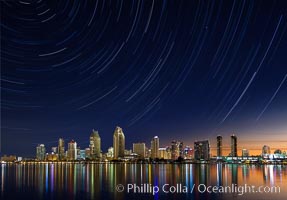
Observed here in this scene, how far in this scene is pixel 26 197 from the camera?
123 feet

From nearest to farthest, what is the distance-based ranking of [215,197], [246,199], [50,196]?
[246,199]
[215,197]
[50,196]

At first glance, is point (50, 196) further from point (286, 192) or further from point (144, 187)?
point (286, 192)

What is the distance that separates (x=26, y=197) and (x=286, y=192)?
27.2 metres

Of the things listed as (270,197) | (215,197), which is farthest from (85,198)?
(270,197)

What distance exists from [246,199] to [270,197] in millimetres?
3499

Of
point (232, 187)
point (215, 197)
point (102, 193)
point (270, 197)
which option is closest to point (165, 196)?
point (215, 197)

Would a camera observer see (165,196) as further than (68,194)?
No

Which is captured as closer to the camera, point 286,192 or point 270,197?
point 270,197

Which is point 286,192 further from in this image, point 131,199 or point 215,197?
point 131,199

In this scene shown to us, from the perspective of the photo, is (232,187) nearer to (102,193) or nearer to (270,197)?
(270,197)

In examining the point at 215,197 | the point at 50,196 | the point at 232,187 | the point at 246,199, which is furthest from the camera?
the point at 232,187

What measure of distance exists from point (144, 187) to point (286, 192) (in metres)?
17.6

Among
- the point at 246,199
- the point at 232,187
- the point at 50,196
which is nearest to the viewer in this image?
the point at 246,199

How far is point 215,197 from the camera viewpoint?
3538cm
